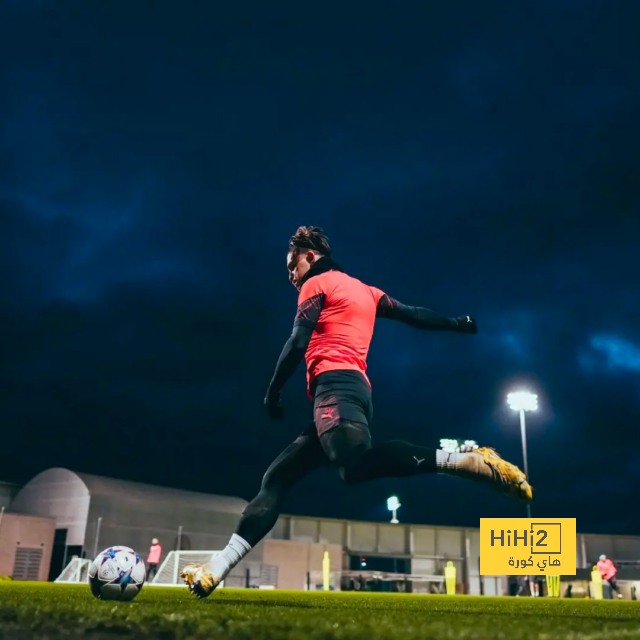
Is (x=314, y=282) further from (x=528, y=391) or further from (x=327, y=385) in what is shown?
(x=528, y=391)

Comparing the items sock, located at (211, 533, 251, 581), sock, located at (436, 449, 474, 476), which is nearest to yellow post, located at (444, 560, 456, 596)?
sock, located at (211, 533, 251, 581)

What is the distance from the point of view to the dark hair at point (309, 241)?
4.84 meters

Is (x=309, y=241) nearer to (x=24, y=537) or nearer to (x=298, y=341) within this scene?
(x=298, y=341)

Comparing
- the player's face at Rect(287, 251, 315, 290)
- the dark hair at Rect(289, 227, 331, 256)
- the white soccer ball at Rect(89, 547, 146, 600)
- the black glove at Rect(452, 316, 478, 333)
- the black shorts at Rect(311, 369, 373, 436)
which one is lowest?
the white soccer ball at Rect(89, 547, 146, 600)

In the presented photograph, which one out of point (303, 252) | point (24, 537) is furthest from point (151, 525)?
point (303, 252)

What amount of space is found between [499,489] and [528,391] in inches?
1265

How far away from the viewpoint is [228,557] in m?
4.42

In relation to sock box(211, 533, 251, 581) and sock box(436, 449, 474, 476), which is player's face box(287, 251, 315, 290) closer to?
sock box(436, 449, 474, 476)

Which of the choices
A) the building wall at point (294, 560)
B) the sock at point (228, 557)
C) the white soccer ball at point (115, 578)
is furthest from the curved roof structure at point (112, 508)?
the sock at point (228, 557)

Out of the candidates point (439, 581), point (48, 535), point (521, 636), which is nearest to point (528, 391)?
point (439, 581)

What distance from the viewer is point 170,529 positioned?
32719 millimetres

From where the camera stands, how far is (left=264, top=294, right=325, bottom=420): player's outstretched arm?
4211 mm

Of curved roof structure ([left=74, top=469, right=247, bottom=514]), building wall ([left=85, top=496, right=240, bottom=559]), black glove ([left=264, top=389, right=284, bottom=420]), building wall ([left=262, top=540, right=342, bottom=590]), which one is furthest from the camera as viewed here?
building wall ([left=262, top=540, right=342, bottom=590])

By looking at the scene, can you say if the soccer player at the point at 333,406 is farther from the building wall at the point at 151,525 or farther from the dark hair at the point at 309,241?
the building wall at the point at 151,525
